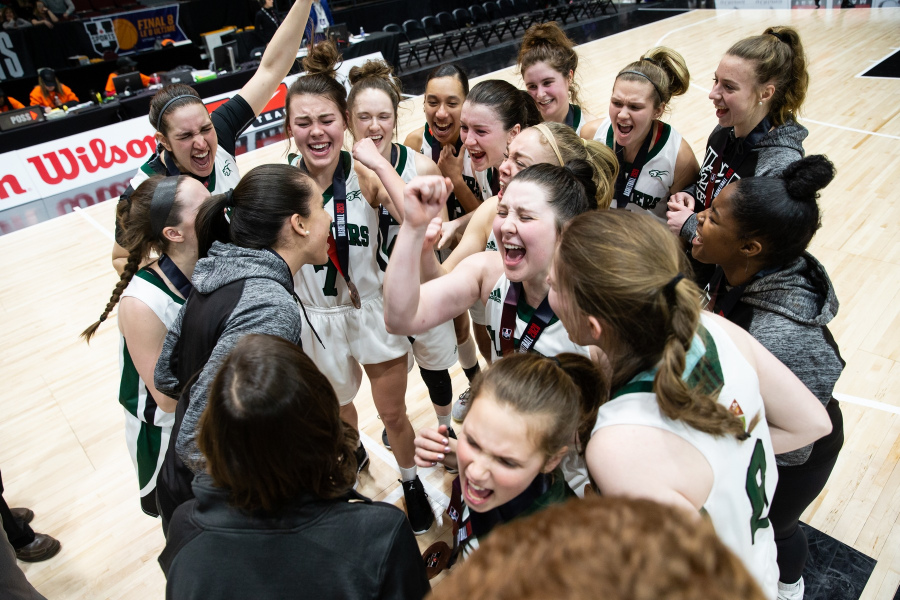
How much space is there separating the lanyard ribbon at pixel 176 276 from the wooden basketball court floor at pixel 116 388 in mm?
1643

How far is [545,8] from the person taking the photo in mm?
16922

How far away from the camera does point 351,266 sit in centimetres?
288

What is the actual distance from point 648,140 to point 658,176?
0.20 m

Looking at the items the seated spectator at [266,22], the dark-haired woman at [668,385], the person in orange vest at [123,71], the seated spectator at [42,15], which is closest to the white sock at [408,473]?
the dark-haired woman at [668,385]

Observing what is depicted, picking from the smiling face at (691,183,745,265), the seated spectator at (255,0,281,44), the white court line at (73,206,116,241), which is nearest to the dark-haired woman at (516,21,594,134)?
the smiling face at (691,183,745,265)

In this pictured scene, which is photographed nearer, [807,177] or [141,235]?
[807,177]

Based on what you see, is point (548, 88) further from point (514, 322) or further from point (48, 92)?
point (48, 92)

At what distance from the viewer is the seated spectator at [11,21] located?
12365 millimetres

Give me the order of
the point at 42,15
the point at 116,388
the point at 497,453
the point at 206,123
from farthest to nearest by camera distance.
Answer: the point at 42,15
the point at 116,388
the point at 206,123
the point at 497,453

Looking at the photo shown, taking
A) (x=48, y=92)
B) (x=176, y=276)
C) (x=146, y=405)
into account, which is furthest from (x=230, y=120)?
(x=48, y=92)

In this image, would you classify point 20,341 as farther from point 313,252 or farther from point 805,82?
point 805,82

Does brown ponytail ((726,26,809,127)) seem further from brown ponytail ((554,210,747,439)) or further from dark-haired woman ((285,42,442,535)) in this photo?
brown ponytail ((554,210,747,439))

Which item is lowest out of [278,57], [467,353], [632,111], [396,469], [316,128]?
[396,469]

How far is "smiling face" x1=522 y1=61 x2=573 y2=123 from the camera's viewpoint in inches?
142
